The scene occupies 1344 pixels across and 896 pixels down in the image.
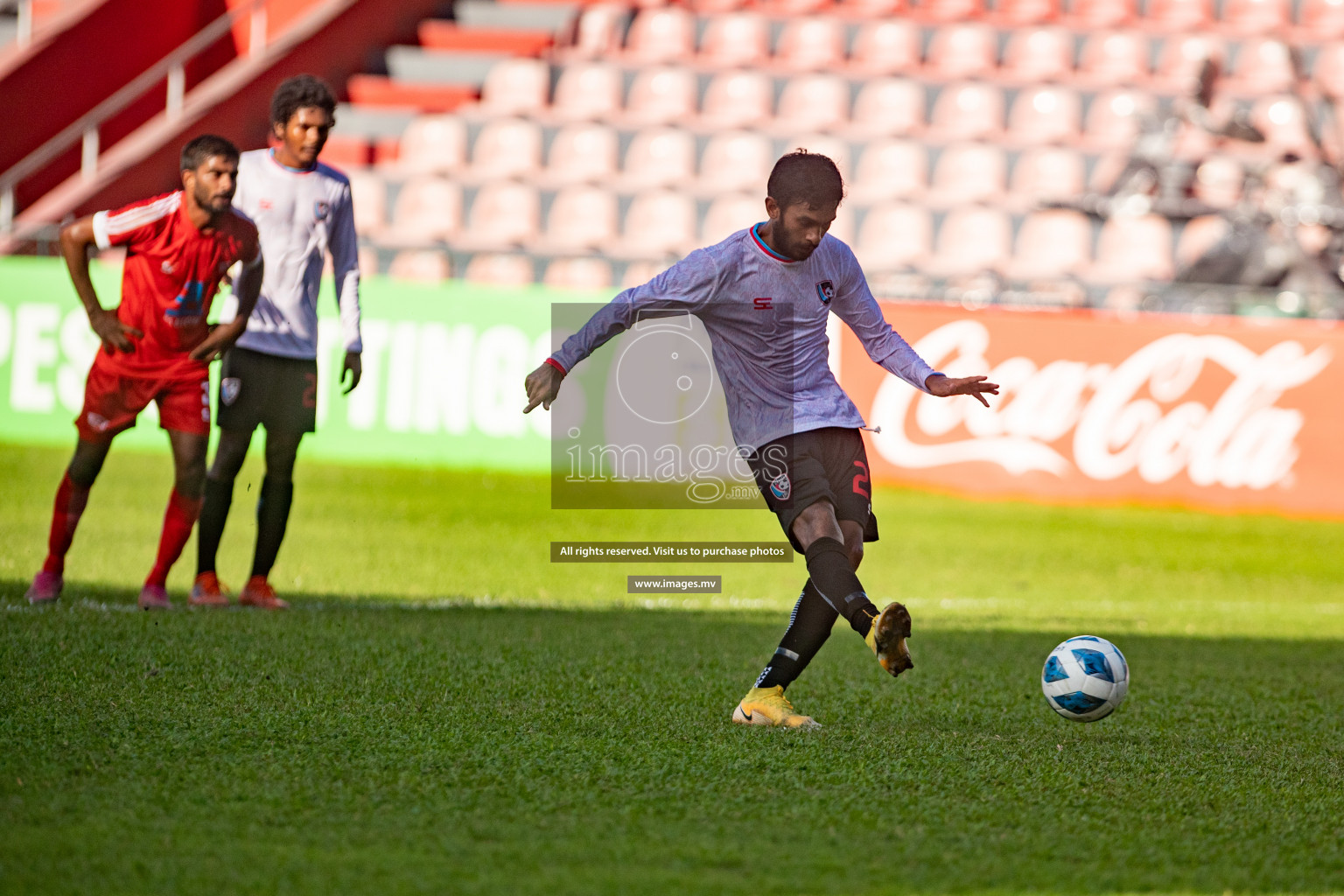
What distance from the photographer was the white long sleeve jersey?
20.8 ft

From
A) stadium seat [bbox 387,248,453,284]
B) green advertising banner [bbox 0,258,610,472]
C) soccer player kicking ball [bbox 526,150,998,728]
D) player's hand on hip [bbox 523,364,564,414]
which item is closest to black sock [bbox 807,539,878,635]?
soccer player kicking ball [bbox 526,150,998,728]

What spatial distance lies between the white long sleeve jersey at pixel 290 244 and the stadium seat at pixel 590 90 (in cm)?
1079

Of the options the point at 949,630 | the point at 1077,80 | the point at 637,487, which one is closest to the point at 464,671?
the point at 949,630

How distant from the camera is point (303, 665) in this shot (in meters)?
5.12

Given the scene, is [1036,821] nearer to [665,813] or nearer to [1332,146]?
[665,813]

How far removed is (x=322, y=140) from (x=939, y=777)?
13.2 feet

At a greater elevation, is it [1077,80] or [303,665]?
[1077,80]

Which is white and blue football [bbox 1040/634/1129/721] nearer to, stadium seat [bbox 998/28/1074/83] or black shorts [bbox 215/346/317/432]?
black shorts [bbox 215/346/317/432]

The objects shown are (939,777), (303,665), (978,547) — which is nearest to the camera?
(939,777)

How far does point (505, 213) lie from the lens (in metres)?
15.6

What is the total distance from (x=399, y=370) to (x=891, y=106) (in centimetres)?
775

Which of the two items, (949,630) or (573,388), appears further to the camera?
(573,388)

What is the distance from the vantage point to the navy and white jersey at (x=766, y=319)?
4578 mm

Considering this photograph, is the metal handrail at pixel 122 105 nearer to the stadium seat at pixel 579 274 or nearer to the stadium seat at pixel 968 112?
the stadium seat at pixel 579 274
